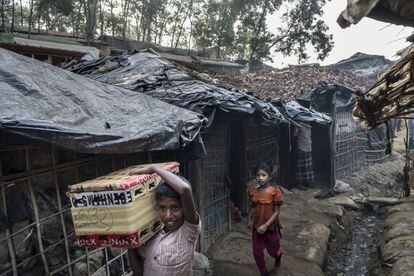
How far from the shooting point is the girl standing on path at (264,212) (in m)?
5.07

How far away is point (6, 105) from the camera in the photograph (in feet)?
8.50

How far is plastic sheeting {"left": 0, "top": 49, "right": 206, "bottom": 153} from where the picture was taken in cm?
259

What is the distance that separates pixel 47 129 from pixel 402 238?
6.93 m

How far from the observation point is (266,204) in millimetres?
5156

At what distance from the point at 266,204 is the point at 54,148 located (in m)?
3.27

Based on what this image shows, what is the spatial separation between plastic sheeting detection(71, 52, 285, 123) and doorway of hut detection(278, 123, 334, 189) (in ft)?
13.5

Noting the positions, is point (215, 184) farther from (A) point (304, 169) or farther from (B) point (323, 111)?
(B) point (323, 111)

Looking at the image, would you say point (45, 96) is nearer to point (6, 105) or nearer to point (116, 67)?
point (6, 105)

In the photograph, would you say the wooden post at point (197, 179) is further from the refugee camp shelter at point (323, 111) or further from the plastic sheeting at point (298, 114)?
the refugee camp shelter at point (323, 111)

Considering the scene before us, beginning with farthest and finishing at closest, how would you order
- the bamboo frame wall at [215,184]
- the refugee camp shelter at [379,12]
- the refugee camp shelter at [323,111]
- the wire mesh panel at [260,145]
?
the refugee camp shelter at [323,111], the wire mesh panel at [260,145], the bamboo frame wall at [215,184], the refugee camp shelter at [379,12]

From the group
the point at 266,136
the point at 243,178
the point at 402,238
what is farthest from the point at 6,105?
the point at 266,136

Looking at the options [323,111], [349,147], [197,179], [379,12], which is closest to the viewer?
[379,12]

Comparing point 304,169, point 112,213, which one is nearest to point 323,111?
point 304,169

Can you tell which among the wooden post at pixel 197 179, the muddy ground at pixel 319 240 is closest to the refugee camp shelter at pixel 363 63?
the muddy ground at pixel 319 240
